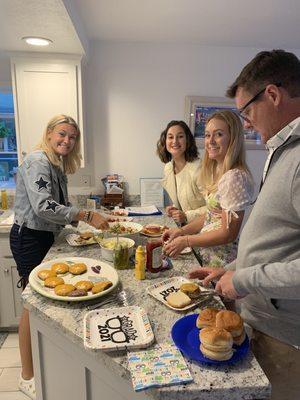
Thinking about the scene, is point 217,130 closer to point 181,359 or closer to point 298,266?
point 298,266

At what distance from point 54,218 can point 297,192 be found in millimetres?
1180

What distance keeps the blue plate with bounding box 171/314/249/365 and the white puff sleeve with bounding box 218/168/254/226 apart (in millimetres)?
542

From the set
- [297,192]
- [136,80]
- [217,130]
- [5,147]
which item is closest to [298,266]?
[297,192]

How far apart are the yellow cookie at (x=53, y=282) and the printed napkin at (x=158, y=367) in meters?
0.45

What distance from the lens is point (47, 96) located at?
244 cm

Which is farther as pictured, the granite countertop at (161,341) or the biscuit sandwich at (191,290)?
the biscuit sandwich at (191,290)

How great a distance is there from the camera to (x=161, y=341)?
929 mm

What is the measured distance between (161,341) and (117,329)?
14 cm

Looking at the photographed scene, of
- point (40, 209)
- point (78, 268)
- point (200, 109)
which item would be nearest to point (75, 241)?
point (40, 209)

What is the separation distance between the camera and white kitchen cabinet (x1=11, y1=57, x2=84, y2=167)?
2385mm

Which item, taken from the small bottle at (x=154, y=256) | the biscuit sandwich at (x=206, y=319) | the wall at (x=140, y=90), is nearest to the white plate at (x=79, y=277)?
the small bottle at (x=154, y=256)

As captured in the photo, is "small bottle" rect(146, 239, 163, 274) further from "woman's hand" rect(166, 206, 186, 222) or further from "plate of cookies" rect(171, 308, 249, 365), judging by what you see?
"woman's hand" rect(166, 206, 186, 222)

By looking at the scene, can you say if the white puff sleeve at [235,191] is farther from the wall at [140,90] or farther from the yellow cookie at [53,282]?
the wall at [140,90]

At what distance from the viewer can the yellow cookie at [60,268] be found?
129 cm
